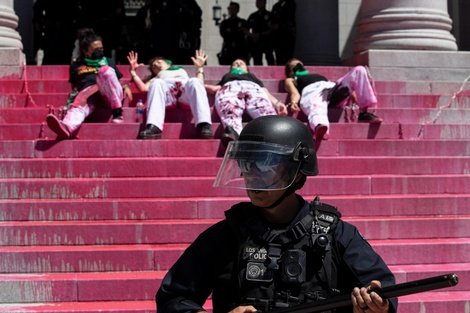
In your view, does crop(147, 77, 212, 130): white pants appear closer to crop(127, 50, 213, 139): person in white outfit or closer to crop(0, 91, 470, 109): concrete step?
crop(127, 50, 213, 139): person in white outfit

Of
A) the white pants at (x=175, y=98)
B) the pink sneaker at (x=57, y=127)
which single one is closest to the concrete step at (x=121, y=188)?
the pink sneaker at (x=57, y=127)

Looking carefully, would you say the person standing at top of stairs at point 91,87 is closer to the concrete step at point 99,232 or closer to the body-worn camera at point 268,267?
the concrete step at point 99,232

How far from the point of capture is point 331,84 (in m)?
10.6

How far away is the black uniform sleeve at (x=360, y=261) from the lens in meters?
3.15

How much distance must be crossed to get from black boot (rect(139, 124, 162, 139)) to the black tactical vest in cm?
623

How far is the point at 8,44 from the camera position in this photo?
11.6 meters

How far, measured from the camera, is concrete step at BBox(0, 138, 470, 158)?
9156 millimetres

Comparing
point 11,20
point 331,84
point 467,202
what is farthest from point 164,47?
point 467,202

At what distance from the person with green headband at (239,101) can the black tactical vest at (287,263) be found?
6.07 metres

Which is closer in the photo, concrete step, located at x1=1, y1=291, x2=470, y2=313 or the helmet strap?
the helmet strap

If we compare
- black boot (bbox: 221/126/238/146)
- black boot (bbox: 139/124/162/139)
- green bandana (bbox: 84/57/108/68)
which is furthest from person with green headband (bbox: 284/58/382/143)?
green bandana (bbox: 84/57/108/68)

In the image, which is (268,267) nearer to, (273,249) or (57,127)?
(273,249)

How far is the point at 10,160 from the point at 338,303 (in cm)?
644

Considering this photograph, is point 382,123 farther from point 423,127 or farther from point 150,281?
point 150,281
